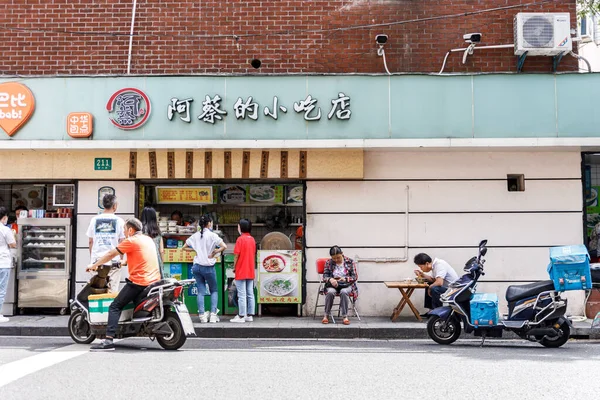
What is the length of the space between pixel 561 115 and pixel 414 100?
2437mm

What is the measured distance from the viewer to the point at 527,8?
12219 mm

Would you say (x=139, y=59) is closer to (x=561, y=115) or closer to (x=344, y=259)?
(x=344, y=259)

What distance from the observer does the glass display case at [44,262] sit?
11.8 m

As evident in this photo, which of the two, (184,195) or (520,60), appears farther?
(184,195)

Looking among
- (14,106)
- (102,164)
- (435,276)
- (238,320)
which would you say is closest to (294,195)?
(238,320)

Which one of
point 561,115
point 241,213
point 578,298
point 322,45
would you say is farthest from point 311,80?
point 578,298

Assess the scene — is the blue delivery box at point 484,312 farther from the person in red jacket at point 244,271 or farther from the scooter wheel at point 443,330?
the person in red jacket at point 244,271

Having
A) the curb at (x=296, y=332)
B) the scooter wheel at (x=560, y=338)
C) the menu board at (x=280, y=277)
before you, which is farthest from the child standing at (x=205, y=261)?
the scooter wheel at (x=560, y=338)

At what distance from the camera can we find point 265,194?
12367mm

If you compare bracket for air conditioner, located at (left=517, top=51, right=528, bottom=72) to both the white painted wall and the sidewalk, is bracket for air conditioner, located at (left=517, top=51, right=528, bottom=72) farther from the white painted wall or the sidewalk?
the sidewalk

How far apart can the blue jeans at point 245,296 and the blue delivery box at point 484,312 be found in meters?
3.81

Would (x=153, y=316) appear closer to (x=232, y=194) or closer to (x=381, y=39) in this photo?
(x=232, y=194)

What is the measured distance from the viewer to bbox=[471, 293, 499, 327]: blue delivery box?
8734 mm

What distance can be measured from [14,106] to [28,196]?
6.01ft
